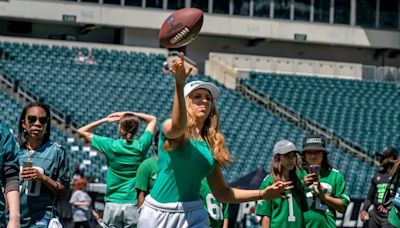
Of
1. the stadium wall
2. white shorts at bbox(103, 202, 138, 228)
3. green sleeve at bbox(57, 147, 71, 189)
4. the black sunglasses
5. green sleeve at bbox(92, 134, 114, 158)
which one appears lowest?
white shorts at bbox(103, 202, 138, 228)

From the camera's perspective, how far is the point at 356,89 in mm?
35656

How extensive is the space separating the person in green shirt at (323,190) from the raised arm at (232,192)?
1.99 meters

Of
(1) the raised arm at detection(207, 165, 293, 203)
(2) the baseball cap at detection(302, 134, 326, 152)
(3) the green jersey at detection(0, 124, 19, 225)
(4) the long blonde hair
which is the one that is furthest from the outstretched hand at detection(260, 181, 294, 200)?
(2) the baseball cap at detection(302, 134, 326, 152)

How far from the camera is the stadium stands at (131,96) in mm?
28438

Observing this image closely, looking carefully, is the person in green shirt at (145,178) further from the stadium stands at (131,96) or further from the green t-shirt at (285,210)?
the stadium stands at (131,96)

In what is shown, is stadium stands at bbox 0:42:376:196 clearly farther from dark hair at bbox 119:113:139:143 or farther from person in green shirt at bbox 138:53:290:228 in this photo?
person in green shirt at bbox 138:53:290:228

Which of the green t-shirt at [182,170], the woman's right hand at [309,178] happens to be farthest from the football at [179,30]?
the woman's right hand at [309,178]

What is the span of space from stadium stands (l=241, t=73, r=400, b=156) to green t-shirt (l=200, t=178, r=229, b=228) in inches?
913

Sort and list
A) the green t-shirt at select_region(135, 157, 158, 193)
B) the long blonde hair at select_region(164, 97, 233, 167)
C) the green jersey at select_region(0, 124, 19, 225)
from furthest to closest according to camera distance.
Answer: the green t-shirt at select_region(135, 157, 158, 193)
the long blonde hair at select_region(164, 97, 233, 167)
the green jersey at select_region(0, 124, 19, 225)

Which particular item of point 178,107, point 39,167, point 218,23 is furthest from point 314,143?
point 218,23

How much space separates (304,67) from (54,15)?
9.40m

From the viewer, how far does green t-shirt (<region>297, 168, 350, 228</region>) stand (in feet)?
28.9

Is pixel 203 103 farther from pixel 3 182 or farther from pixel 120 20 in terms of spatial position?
pixel 120 20

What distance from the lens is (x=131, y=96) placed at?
3031 centimetres
